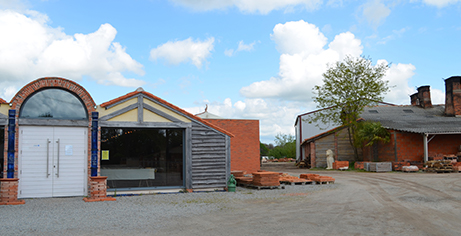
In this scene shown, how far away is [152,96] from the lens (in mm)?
14094

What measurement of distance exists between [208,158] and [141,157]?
262 cm

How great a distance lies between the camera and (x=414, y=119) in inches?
1325

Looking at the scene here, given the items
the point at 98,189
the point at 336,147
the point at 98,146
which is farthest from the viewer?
the point at 336,147

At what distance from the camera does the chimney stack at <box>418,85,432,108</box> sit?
38500mm

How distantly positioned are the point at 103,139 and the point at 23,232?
6.56 metres

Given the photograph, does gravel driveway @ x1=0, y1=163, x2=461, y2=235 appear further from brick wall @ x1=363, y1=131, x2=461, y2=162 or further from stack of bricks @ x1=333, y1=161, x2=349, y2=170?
stack of bricks @ x1=333, y1=161, x2=349, y2=170

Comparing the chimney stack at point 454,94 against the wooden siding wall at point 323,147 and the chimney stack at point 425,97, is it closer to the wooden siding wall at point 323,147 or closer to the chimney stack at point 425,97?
the chimney stack at point 425,97

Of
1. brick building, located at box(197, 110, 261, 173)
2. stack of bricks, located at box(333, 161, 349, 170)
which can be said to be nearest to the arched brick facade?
brick building, located at box(197, 110, 261, 173)

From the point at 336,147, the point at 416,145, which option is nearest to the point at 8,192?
the point at 416,145

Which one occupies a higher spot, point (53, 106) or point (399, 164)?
point (53, 106)

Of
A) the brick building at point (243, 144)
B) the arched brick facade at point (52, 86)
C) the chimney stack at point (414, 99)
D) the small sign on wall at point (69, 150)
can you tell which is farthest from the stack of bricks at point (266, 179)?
the chimney stack at point (414, 99)

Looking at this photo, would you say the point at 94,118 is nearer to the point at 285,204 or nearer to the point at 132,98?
the point at 132,98

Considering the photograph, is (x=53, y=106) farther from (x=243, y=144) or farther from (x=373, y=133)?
(x=373, y=133)

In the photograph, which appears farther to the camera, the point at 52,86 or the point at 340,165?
the point at 340,165
